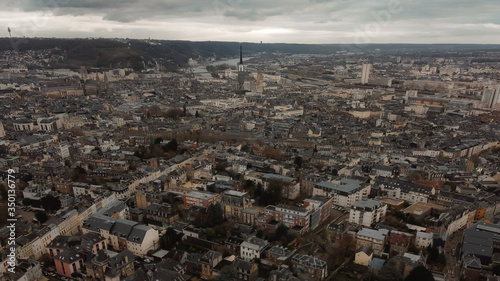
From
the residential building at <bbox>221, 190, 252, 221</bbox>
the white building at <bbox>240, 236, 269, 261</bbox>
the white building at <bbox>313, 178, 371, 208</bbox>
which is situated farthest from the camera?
the white building at <bbox>313, 178, 371, 208</bbox>

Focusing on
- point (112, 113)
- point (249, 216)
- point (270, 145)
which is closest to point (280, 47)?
point (112, 113)

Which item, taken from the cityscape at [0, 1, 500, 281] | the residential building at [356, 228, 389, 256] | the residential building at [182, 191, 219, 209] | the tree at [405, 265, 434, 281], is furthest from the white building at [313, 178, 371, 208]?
the tree at [405, 265, 434, 281]

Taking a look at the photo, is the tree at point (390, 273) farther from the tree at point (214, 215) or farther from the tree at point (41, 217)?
the tree at point (41, 217)

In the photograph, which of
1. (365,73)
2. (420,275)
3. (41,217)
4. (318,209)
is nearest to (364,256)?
(420,275)

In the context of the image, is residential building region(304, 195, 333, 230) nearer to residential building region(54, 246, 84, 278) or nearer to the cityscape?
the cityscape

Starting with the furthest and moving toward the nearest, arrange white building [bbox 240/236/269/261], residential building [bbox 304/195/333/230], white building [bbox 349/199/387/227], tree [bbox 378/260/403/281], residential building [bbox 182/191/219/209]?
residential building [bbox 182/191/219/209]
white building [bbox 349/199/387/227]
residential building [bbox 304/195/333/230]
white building [bbox 240/236/269/261]
tree [bbox 378/260/403/281]

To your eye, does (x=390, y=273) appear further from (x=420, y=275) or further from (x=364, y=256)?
(x=364, y=256)

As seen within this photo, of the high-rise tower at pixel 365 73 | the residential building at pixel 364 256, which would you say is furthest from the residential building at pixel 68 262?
the high-rise tower at pixel 365 73
